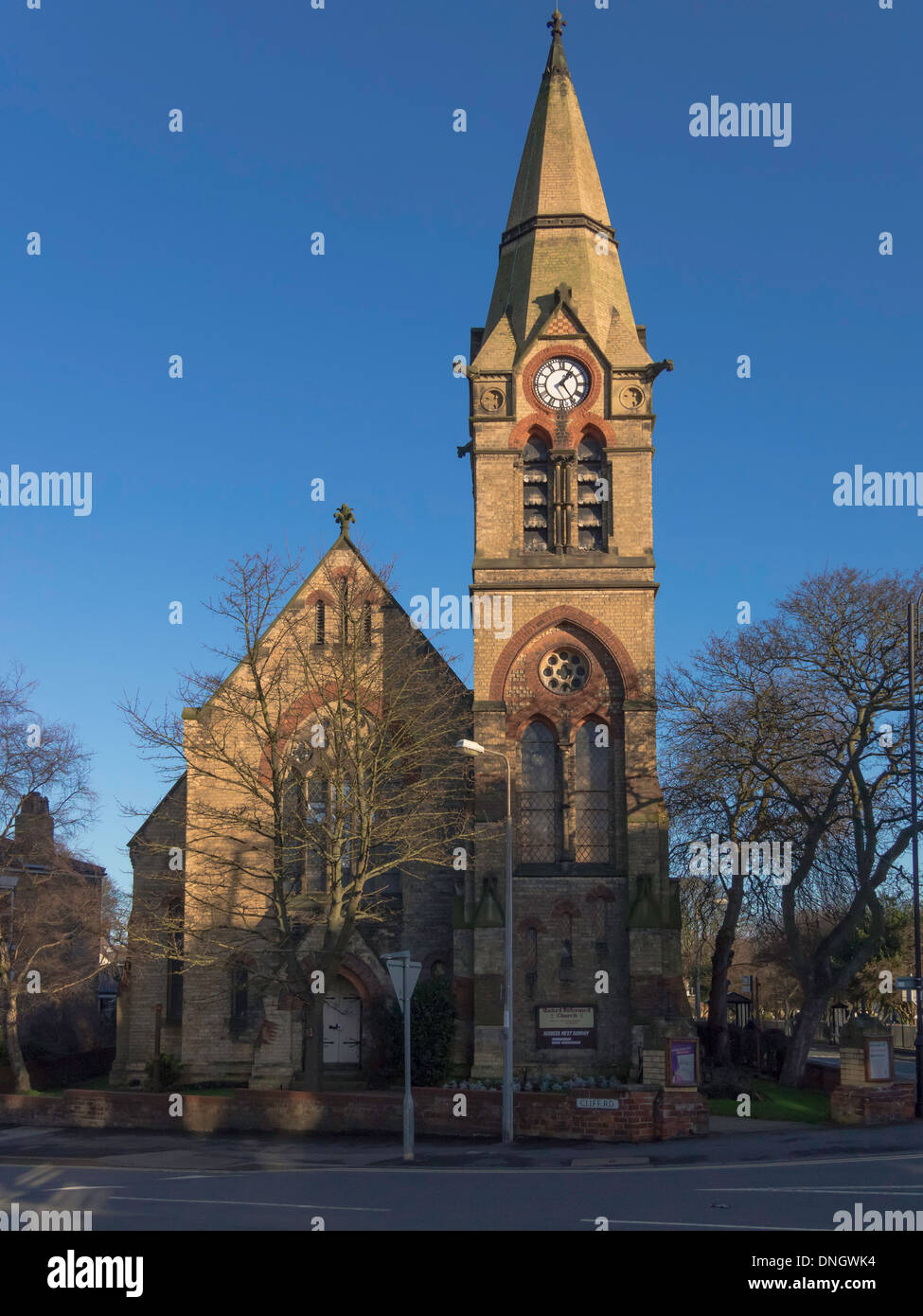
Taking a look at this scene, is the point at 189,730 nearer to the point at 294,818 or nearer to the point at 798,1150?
the point at 294,818

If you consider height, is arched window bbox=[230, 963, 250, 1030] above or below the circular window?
below

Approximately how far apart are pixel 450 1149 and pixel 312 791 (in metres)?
12.7

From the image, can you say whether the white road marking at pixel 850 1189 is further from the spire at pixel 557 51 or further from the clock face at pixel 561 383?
the spire at pixel 557 51

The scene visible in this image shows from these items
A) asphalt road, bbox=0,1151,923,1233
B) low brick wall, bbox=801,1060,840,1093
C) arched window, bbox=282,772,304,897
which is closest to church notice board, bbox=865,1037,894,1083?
asphalt road, bbox=0,1151,923,1233

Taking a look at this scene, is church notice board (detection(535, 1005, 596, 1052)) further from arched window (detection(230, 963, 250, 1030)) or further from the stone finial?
the stone finial

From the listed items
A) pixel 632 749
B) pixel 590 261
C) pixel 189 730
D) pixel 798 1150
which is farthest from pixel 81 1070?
pixel 590 261

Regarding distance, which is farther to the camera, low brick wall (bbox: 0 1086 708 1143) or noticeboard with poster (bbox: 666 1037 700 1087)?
noticeboard with poster (bbox: 666 1037 700 1087)

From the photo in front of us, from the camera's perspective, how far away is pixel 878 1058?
82.8 feet

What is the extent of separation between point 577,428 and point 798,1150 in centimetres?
2009

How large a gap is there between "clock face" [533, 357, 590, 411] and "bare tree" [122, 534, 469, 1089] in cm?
691

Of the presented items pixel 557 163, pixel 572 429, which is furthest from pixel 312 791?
pixel 557 163

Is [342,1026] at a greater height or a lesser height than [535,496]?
lesser

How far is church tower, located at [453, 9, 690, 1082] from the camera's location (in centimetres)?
3133
